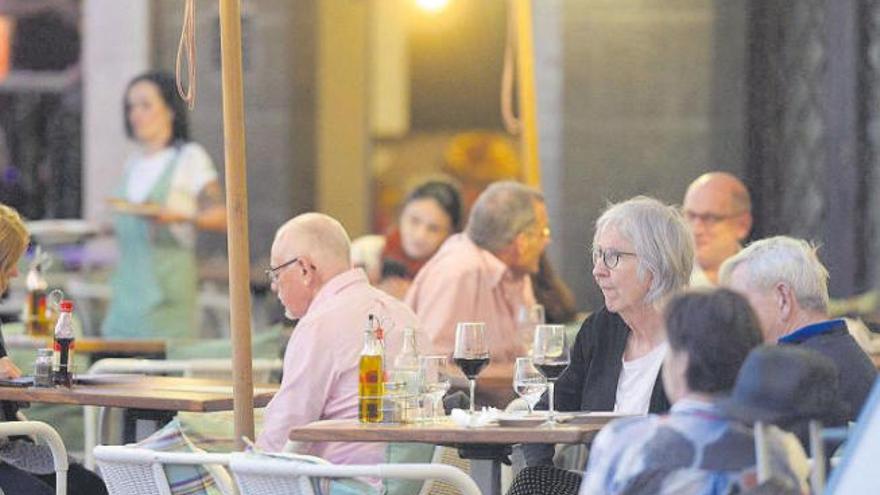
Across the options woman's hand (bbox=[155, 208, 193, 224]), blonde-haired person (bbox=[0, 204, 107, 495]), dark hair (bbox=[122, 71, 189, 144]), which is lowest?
blonde-haired person (bbox=[0, 204, 107, 495])

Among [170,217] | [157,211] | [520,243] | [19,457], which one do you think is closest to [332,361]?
[19,457]

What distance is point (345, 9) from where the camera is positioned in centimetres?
1334

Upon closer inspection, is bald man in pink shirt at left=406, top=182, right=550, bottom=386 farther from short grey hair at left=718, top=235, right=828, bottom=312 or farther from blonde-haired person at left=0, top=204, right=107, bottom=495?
short grey hair at left=718, top=235, right=828, bottom=312

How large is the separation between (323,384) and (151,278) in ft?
13.7

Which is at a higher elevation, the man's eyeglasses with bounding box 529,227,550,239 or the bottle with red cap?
the man's eyeglasses with bounding box 529,227,550,239

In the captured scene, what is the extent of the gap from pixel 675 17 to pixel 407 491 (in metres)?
5.16

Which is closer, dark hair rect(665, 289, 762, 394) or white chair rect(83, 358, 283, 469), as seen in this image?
dark hair rect(665, 289, 762, 394)

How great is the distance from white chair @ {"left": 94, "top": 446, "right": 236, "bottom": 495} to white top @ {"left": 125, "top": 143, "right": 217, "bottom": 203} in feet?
14.8

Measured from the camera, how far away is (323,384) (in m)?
5.91

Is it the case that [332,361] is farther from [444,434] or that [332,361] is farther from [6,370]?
[6,370]

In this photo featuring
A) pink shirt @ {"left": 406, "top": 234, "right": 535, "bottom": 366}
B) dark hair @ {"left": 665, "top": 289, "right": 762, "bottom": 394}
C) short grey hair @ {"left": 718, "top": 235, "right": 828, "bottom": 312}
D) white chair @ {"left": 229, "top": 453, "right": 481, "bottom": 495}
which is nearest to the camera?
dark hair @ {"left": 665, "top": 289, "right": 762, "bottom": 394}

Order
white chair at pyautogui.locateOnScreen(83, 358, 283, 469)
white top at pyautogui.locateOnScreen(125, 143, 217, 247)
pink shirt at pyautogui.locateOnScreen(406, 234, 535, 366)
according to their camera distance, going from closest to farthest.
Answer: white chair at pyautogui.locateOnScreen(83, 358, 283, 469) < pink shirt at pyautogui.locateOnScreen(406, 234, 535, 366) < white top at pyautogui.locateOnScreen(125, 143, 217, 247)

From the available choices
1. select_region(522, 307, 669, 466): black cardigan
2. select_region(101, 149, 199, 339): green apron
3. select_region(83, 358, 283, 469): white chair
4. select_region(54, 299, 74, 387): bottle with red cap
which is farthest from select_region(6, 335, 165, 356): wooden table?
select_region(522, 307, 669, 466): black cardigan

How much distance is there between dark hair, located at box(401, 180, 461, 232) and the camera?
10.0m
